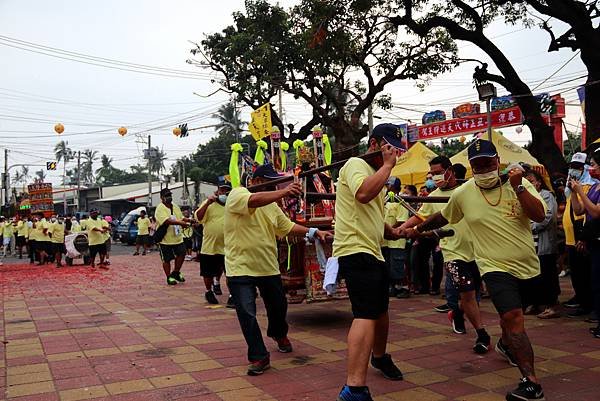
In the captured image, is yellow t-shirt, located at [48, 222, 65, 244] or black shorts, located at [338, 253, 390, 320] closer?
black shorts, located at [338, 253, 390, 320]

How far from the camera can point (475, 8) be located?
1186cm

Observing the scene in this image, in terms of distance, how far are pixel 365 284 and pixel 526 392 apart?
4.10 feet

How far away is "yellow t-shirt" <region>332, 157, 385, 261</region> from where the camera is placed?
12.3ft

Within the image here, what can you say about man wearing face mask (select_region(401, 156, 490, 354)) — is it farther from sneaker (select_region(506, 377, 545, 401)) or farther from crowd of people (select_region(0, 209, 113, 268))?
crowd of people (select_region(0, 209, 113, 268))

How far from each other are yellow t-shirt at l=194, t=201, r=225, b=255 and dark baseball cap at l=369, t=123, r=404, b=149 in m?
4.90

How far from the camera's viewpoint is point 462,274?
17.0 ft

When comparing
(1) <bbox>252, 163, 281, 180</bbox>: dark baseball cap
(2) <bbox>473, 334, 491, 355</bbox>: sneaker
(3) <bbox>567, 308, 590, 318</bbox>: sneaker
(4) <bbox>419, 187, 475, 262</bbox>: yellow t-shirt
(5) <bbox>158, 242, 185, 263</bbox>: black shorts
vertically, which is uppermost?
(1) <bbox>252, 163, 281, 180</bbox>: dark baseball cap

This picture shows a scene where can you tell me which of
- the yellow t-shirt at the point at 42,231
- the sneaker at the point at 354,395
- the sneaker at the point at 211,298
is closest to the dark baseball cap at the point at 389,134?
the sneaker at the point at 354,395

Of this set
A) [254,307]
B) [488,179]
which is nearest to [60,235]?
[254,307]

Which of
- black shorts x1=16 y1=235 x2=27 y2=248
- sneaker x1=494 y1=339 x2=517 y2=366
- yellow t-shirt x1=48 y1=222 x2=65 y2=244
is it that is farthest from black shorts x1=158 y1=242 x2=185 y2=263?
black shorts x1=16 y1=235 x2=27 y2=248

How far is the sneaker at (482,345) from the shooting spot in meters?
4.98

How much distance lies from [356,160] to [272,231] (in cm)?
149

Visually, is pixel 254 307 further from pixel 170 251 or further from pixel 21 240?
pixel 21 240

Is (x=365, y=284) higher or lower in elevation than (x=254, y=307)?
higher
